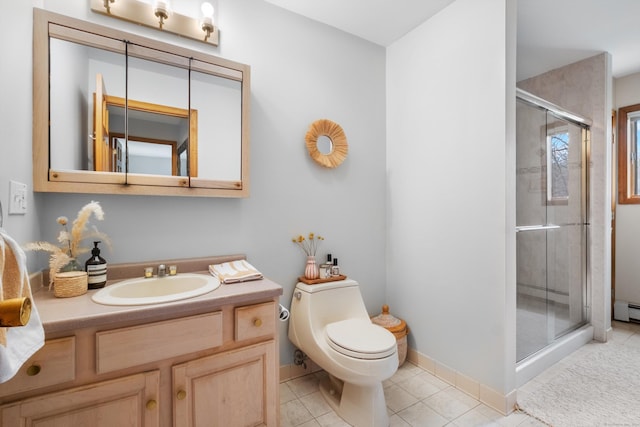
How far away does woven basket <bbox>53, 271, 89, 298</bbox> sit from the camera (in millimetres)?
1144

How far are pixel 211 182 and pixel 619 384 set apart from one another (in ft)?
9.41

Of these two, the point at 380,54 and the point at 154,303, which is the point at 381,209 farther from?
the point at 154,303

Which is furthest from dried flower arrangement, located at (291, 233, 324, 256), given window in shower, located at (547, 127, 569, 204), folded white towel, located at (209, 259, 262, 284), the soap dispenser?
window in shower, located at (547, 127, 569, 204)

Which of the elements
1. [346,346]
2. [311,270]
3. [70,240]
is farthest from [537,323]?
[70,240]

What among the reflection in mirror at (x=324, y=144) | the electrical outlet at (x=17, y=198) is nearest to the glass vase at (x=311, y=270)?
the reflection in mirror at (x=324, y=144)

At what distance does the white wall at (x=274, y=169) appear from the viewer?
119 cm

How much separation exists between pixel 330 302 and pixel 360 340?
1.25 ft

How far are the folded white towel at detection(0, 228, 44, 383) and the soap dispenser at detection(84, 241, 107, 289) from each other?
2.04 ft

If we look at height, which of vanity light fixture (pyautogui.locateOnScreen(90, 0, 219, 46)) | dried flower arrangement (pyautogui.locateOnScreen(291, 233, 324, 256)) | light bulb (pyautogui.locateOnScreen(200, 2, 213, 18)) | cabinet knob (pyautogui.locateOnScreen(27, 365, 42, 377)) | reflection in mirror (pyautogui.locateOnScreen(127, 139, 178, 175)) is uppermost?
light bulb (pyautogui.locateOnScreen(200, 2, 213, 18))

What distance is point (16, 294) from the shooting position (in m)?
0.67

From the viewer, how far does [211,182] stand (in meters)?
1.64

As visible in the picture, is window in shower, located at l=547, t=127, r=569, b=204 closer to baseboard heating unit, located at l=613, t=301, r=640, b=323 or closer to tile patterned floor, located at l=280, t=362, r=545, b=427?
baseboard heating unit, located at l=613, t=301, r=640, b=323

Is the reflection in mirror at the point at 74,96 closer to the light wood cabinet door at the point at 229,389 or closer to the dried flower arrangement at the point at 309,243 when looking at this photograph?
the light wood cabinet door at the point at 229,389

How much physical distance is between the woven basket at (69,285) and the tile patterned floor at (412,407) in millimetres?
1207
